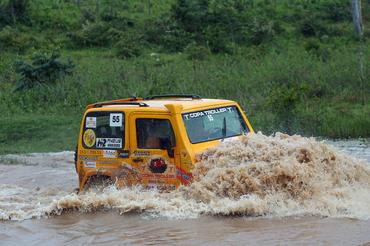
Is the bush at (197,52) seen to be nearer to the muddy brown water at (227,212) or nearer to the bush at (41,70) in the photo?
the bush at (41,70)

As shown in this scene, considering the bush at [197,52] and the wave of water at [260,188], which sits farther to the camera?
the bush at [197,52]

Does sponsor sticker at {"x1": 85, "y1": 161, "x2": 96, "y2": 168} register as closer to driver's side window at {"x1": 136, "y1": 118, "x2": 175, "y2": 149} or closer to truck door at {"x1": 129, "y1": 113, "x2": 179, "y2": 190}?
truck door at {"x1": 129, "y1": 113, "x2": 179, "y2": 190}

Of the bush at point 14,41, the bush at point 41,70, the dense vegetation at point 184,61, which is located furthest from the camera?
the bush at point 14,41

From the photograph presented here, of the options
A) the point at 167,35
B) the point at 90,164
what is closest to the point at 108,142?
the point at 90,164

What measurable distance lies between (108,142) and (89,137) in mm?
412

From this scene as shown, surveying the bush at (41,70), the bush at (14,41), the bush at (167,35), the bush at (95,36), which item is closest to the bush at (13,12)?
the bush at (14,41)

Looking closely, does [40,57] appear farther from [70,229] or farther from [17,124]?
[70,229]

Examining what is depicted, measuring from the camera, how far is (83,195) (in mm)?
11062

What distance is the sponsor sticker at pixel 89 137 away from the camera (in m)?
11.3

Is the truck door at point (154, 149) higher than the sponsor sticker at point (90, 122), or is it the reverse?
the sponsor sticker at point (90, 122)

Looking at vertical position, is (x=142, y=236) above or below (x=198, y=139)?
below

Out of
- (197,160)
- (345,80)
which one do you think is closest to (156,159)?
(197,160)

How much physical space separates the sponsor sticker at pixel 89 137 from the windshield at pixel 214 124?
1.50 meters

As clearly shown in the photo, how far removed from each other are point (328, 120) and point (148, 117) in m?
10.6
